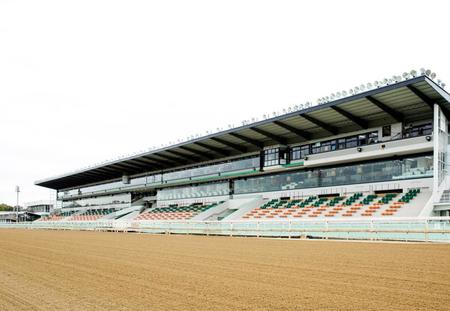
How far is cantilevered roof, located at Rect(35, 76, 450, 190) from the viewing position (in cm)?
2320

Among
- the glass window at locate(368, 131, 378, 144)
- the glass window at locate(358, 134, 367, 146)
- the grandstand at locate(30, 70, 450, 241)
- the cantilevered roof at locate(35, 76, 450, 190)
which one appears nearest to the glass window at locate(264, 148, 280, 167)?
the grandstand at locate(30, 70, 450, 241)

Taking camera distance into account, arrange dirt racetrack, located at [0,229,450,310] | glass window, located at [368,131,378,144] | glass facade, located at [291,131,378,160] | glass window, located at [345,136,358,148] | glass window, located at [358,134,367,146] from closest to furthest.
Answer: dirt racetrack, located at [0,229,450,310] → glass window, located at [368,131,378,144] → glass facade, located at [291,131,378,160] → glass window, located at [358,134,367,146] → glass window, located at [345,136,358,148]

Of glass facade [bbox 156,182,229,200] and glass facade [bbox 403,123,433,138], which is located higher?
glass facade [bbox 403,123,433,138]

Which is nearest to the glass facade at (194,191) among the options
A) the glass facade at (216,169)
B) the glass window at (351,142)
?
the glass facade at (216,169)

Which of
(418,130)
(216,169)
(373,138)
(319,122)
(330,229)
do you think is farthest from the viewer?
(216,169)

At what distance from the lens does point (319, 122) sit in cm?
2894

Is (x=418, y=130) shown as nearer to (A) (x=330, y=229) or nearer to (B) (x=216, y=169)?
(A) (x=330, y=229)

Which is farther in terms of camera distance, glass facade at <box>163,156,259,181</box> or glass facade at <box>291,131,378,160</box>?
glass facade at <box>163,156,259,181</box>

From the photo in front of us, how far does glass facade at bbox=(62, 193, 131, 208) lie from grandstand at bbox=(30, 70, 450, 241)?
10.4m

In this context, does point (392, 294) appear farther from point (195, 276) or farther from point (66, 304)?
point (66, 304)

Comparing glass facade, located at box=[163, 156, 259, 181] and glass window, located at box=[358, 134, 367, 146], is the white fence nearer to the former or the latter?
glass window, located at box=[358, 134, 367, 146]

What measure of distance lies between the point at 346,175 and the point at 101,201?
151 feet

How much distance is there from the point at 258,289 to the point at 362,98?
20.9m

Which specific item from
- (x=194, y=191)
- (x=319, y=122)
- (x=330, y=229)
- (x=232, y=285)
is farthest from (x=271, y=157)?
(x=232, y=285)
